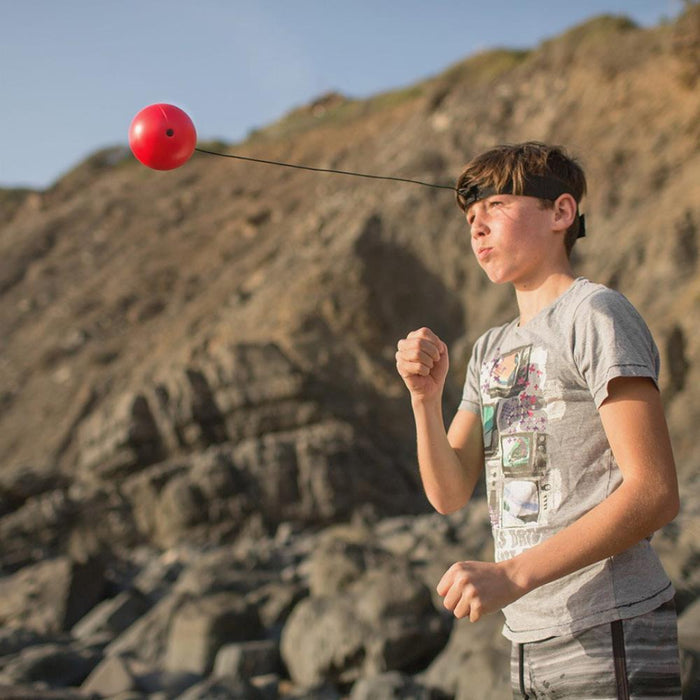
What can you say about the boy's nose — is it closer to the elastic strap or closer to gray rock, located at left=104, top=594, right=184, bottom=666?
the elastic strap

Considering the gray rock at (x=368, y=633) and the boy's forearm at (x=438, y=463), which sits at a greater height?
the boy's forearm at (x=438, y=463)

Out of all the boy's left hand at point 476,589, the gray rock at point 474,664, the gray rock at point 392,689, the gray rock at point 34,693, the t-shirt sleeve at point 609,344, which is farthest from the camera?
the gray rock at point 34,693

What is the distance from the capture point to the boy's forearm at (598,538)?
1373 mm

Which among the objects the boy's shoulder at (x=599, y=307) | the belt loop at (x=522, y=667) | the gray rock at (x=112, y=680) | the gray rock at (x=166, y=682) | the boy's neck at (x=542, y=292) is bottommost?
the gray rock at (x=166, y=682)

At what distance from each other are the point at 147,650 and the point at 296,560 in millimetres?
3342

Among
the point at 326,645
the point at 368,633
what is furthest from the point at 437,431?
the point at 326,645

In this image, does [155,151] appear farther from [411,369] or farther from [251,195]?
[251,195]

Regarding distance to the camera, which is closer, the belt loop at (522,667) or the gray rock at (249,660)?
the belt loop at (522,667)

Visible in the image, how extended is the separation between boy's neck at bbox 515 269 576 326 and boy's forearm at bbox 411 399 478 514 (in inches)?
11.4

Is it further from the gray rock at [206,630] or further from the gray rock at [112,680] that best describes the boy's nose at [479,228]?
the gray rock at [206,630]

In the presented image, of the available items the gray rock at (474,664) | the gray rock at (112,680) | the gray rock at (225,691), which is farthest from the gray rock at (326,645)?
the gray rock at (112,680)

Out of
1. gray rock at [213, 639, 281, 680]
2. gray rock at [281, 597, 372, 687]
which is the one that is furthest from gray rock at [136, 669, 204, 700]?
gray rock at [281, 597, 372, 687]

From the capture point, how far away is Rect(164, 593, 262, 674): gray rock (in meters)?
5.43

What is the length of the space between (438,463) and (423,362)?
277mm
